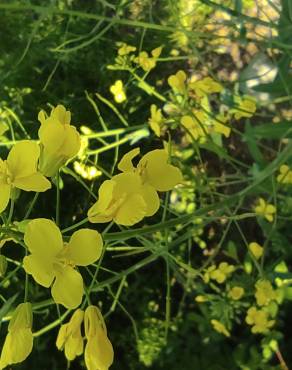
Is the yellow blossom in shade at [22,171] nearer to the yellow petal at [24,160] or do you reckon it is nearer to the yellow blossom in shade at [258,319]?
the yellow petal at [24,160]

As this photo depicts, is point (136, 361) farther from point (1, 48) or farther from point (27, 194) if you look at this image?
point (1, 48)

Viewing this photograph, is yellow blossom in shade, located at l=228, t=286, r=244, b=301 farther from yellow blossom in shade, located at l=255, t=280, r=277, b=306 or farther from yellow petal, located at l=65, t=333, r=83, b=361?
yellow petal, located at l=65, t=333, r=83, b=361

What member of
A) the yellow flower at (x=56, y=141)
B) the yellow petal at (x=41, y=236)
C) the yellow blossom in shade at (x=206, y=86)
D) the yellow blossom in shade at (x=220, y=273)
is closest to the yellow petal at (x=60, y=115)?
the yellow flower at (x=56, y=141)

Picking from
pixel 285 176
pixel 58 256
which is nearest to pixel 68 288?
pixel 58 256

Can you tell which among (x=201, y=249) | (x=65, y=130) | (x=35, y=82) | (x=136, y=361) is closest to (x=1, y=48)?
(x=35, y=82)

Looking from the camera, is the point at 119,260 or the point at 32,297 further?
the point at 119,260

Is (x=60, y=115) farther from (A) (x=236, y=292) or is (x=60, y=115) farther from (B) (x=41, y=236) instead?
(A) (x=236, y=292)

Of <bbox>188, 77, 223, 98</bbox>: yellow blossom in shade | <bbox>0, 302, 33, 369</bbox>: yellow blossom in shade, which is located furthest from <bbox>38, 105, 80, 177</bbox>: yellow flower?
<bbox>188, 77, 223, 98</bbox>: yellow blossom in shade
